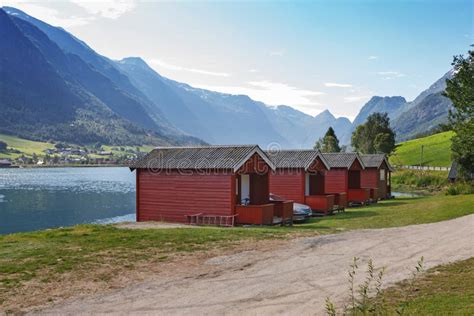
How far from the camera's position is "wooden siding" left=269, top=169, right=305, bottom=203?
36.8 m

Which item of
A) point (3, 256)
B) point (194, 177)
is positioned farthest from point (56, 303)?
point (194, 177)

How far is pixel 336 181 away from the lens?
147 ft

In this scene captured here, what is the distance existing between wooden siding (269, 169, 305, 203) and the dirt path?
15.8m

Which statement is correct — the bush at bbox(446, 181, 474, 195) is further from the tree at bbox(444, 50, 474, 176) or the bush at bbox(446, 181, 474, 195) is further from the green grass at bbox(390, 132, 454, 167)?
the green grass at bbox(390, 132, 454, 167)

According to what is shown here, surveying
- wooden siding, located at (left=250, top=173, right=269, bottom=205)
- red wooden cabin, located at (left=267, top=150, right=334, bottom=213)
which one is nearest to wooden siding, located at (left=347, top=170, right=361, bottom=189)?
red wooden cabin, located at (left=267, top=150, right=334, bottom=213)

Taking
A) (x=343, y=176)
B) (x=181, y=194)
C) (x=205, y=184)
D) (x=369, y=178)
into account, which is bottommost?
(x=181, y=194)

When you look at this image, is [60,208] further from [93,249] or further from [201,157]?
[93,249]

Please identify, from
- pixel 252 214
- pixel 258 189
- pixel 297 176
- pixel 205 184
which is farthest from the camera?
pixel 297 176

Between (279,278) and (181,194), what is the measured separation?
17.1 m

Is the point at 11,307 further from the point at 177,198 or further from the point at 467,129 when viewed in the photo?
the point at 467,129

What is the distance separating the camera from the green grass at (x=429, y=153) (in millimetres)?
100000

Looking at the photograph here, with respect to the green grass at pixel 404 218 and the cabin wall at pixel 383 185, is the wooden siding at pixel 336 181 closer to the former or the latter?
the cabin wall at pixel 383 185

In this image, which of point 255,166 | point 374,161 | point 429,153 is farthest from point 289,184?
point 429,153

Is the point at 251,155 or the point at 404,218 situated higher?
the point at 251,155
